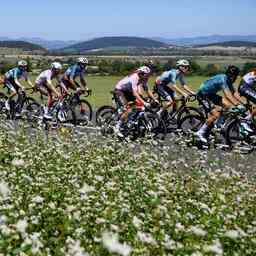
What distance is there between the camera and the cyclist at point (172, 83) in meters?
17.2

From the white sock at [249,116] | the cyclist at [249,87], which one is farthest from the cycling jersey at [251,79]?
the white sock at [249,116]

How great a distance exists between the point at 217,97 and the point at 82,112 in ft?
16.4

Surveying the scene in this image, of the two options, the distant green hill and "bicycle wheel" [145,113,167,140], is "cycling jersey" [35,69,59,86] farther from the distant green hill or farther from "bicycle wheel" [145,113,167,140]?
the distant green hill

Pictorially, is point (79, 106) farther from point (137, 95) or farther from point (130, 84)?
point (137, 95)

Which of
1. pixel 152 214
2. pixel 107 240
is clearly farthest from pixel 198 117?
pixel 107 240

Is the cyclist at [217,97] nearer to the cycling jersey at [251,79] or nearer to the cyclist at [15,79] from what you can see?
the cycling jersey at [251,79]

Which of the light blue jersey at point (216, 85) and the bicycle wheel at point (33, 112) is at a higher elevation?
the light blue jersey at point (216, 85)

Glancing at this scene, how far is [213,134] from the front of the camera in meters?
15.5

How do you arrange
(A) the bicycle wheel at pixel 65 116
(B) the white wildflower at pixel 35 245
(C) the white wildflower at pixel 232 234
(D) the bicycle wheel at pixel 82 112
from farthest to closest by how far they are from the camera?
(D) the bicycle wheel at pixel 82 112 < (A) the bicycle wheel at pixel 65 116 < (C) the white wildflower at pixel 232 234 < (B) the white wildflower at pixel 35 245

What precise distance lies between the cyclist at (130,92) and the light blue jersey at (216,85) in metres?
1.48

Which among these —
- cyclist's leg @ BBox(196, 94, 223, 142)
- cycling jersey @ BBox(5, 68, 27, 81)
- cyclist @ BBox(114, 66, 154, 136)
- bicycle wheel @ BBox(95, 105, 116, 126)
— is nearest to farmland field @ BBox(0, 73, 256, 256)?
cyclist's leg @ BBox(196, 94, 223, 142)

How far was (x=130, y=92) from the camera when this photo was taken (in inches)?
650

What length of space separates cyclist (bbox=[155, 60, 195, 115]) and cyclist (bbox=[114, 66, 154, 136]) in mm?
705

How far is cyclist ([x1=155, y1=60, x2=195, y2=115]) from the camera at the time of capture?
17156 mm
